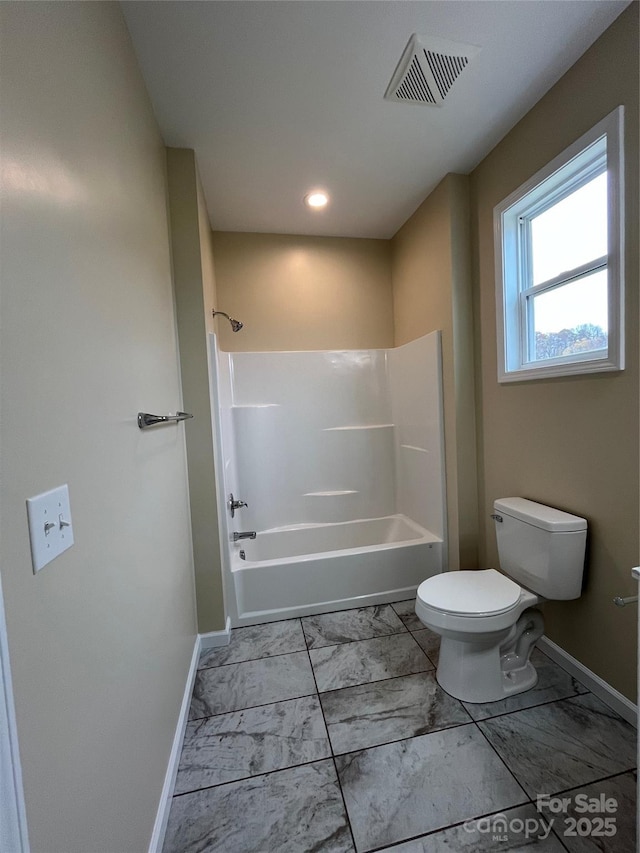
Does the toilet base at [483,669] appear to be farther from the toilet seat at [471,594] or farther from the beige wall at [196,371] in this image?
the beige wall at [196,371]

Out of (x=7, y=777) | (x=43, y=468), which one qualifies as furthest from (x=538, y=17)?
(x=7, y=777)

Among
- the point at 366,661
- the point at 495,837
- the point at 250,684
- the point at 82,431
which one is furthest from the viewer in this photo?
the point at 366,661

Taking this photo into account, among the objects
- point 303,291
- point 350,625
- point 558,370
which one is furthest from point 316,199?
point 350,625

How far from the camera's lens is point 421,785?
1.19 metres

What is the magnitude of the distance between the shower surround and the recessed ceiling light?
0.98m

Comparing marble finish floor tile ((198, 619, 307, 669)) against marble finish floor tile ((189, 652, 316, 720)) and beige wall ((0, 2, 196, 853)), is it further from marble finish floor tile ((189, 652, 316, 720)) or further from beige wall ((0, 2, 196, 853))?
beige wall ((0, 2, 196, 853))

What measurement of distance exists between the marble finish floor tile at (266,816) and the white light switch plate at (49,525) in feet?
3.61

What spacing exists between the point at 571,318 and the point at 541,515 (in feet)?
2.90

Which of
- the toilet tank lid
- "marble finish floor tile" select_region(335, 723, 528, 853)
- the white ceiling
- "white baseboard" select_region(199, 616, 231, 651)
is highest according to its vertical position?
the white ceiling

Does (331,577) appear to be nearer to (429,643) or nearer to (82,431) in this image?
(429,643)

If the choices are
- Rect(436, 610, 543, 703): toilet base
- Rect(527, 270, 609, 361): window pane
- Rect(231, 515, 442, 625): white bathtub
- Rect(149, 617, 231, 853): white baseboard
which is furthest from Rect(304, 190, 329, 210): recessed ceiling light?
Rect(149, 617, 231, 853): white baseboard

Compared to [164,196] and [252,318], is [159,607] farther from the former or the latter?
[252,318]

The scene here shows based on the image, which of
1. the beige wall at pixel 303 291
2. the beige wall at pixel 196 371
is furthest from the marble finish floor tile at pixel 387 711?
the beige wall at pixel 303 291

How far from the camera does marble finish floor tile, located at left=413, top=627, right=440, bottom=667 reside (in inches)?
69.9
